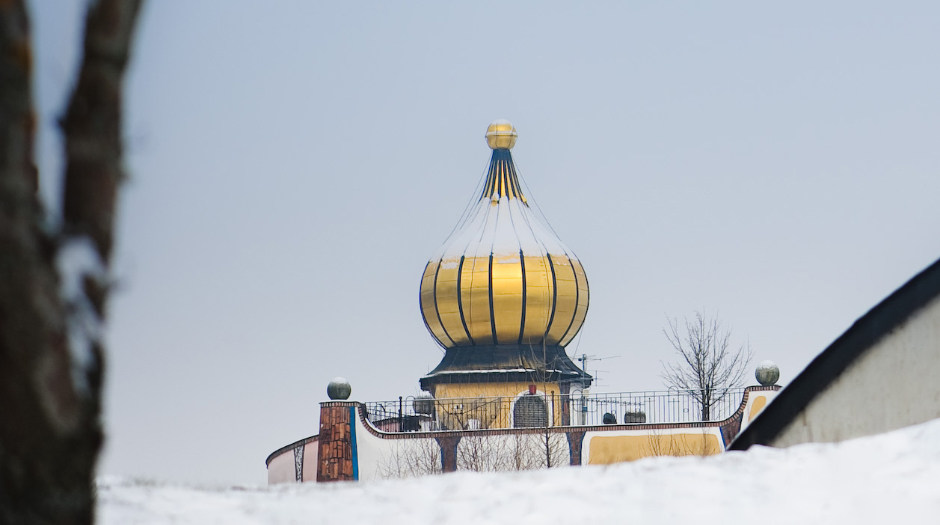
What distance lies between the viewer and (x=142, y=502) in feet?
18.6

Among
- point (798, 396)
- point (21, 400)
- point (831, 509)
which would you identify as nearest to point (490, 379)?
point (798, 396)

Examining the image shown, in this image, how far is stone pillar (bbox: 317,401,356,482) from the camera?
87.3ft

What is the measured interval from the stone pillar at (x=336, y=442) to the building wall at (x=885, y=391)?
64.1 ft

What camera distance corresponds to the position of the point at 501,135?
32469mm

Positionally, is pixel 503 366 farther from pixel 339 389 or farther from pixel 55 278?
pixel 55 278

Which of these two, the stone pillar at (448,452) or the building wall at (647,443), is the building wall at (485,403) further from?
the building wall at (647,443)

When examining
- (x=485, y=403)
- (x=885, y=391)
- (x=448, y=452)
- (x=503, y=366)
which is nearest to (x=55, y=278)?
(x=885, y=391)

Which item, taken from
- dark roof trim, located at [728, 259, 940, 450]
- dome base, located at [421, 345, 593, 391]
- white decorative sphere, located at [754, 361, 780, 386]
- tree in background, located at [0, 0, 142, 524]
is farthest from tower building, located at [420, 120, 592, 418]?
tree in background, located at [0, 0, 142, 524]

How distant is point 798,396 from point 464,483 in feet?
8.48

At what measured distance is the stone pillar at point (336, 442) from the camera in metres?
26.6

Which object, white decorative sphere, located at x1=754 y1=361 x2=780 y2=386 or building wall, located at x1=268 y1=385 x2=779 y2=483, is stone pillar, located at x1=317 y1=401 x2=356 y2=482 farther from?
white decorative sphere, located at x1=754 y1=361 x2=780 y2=386

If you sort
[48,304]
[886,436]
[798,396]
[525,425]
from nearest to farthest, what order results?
1. [48,304]
2. [886,436]
3. [798,396]
4. [525,425]

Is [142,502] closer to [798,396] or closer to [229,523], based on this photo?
[229,523]

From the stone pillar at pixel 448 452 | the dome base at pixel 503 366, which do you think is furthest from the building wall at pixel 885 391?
the dome base at pixel 503 366
